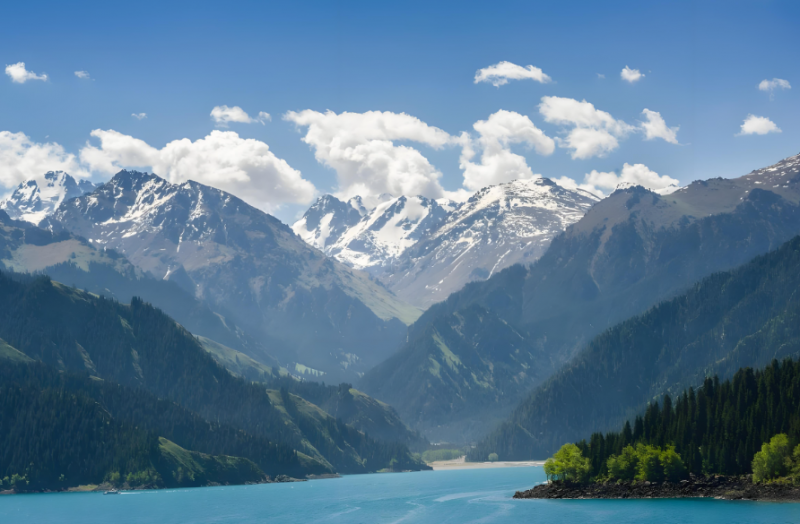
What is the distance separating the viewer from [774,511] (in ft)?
655

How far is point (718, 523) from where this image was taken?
635ft

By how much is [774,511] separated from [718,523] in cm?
1559
